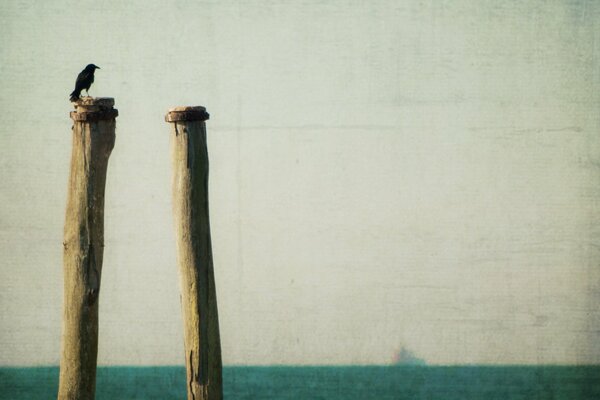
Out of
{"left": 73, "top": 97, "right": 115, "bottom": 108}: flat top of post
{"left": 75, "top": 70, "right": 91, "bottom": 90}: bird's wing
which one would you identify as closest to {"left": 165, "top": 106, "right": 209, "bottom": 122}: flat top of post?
{"left": 73, "top": 97, "right": 115, "bottom": 108}: flat top of post

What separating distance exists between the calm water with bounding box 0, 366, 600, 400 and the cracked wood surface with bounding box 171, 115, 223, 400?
2218 mm

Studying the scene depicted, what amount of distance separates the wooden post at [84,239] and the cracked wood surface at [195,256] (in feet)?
1.03

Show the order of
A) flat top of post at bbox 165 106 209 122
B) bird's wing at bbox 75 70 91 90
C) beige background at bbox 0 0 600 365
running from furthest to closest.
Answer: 1. beige background at bbox 0 0 600 365
2. bird's wing at bbox 75 70 91 90
3. flat top of post at bbox 165 106 209 122

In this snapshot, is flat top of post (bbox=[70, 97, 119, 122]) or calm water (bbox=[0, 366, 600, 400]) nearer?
flat top of post (bbox=[70, 97, 119, 122])

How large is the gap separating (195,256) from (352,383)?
8.22ft

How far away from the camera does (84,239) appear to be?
11.6 ft

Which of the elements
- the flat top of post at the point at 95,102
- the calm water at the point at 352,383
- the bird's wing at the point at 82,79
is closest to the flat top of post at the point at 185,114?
the flat top of post at the point at 95,102

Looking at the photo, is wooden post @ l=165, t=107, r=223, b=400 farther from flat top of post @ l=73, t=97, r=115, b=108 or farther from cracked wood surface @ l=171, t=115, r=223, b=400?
flat top of post @ l=73, t=97, r=115, b=108

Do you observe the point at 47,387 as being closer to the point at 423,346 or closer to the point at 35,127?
the point at 35,127

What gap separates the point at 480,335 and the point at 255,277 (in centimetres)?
150

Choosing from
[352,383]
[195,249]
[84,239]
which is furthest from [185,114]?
[352,383]

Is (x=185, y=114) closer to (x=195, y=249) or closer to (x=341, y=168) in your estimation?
(x=195, y=249)

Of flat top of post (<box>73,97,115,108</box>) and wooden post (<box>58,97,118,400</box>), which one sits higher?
flat top of post (<box>73,97,115,108</box>)

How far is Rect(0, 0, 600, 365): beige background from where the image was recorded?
554 cm
